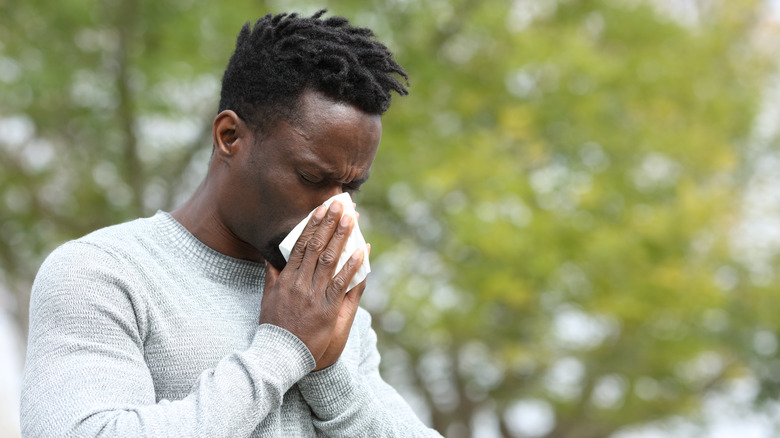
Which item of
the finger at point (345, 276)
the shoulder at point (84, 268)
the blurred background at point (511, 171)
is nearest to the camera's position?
the shoulder at point (84, 268)

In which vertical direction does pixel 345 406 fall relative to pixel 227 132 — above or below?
below

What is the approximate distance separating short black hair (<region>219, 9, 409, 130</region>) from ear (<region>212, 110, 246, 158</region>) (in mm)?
22

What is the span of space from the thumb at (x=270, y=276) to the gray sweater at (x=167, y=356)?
0.12 m

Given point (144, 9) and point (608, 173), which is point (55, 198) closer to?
point (144, 9)

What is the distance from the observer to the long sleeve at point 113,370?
67.5 inches

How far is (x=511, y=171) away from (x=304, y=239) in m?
7.34

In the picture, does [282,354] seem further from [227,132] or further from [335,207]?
[227,132]

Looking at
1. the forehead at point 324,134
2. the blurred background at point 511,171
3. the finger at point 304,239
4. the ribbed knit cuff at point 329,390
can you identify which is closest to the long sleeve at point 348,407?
the ribbed knit cuff at point 329,390

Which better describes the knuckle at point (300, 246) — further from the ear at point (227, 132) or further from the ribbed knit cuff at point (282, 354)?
the ear at point (227, 132)

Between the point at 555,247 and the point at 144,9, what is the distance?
4441 mm

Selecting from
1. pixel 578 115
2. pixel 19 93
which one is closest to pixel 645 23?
pixel 578 115

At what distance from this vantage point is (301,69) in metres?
2.09

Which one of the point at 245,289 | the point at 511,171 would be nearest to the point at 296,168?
the point at 245,289

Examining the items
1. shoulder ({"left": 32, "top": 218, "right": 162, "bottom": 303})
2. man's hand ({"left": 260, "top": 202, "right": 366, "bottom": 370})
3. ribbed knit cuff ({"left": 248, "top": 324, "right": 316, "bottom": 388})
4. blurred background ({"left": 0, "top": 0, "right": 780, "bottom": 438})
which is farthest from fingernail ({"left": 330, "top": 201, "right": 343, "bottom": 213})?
blurred background ({"left": 0, "top": 0, "right": 780, "bottom": 438})
